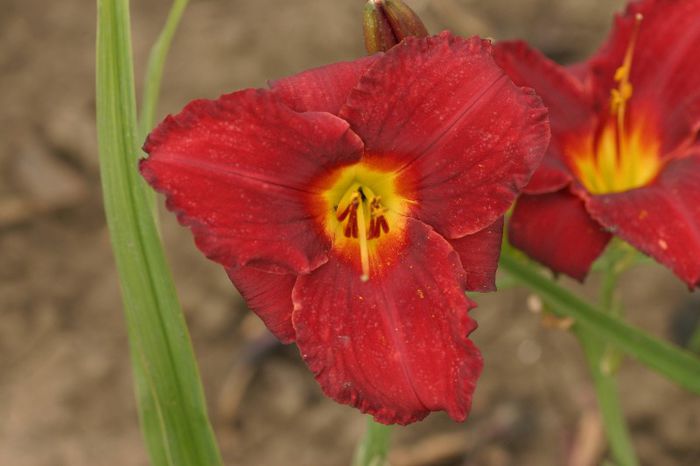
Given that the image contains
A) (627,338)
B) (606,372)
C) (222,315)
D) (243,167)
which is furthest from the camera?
(222,315)

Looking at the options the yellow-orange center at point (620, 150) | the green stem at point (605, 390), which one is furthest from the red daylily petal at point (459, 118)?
the green stem at point (605, 390)

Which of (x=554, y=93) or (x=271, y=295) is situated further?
(x=554, y=93)

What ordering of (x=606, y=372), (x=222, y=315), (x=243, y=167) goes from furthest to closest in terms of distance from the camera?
(x=222, y=315)
(x=606, y=372)
(x=243, y=167)

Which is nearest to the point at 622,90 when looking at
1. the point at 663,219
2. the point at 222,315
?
the point at 663,219

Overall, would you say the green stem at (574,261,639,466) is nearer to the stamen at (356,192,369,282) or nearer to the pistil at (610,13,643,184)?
the pistil at (610,13,643,184)

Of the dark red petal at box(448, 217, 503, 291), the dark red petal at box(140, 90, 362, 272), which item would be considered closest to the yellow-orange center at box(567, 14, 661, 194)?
the dark red petal at box(448, 217, 503, 291)

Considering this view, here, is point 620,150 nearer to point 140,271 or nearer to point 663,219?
point 663,219

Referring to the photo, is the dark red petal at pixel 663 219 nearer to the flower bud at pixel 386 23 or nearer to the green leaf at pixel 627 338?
the green leaf at pixel 627 338
